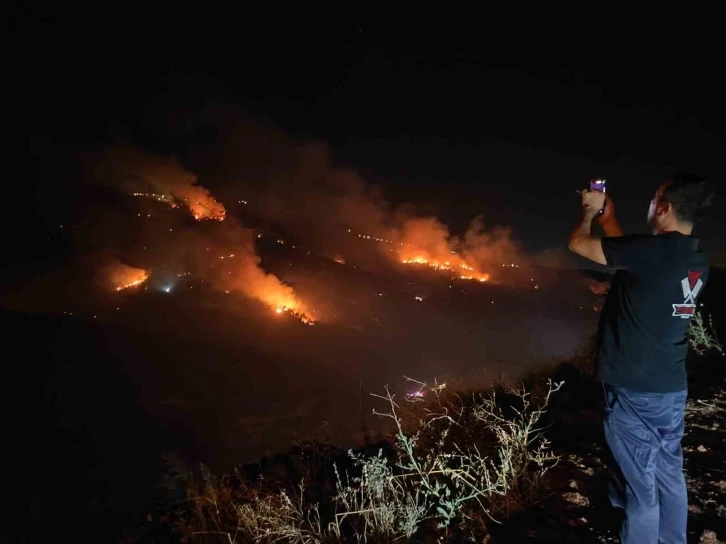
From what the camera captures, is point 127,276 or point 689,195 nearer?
point 689,195

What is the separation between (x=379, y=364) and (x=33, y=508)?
971 cm

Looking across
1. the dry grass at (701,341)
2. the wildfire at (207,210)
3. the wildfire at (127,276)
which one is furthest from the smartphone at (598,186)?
the wildfire at (207,210)

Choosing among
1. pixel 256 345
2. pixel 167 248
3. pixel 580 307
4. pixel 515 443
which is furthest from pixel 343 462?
pixel 580 307

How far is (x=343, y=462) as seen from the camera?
5.36m

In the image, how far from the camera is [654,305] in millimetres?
2250

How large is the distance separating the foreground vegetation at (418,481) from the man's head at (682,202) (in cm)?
167

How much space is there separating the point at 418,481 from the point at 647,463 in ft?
6.32

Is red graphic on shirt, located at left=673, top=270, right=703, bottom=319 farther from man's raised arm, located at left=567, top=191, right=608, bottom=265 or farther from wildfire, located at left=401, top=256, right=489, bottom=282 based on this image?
wildfire, located at left=401, top=256, right=489, bottom=282

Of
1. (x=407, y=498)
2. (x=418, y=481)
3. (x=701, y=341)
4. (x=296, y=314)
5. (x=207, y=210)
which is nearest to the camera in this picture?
(x=407, y=498)

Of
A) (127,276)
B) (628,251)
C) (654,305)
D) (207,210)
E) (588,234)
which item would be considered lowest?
(654,305)

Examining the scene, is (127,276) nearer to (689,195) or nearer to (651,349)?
(651,349)

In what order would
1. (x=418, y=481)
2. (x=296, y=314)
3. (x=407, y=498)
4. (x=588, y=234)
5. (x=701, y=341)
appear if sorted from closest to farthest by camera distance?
(x=588, y=234), (x=407, y=498), (x=418, y=481), (x=701, y=341), (x=296, y=314)

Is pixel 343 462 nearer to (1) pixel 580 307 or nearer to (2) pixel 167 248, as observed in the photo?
(2) pixel 167 248

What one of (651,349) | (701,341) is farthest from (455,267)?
(651,349)
